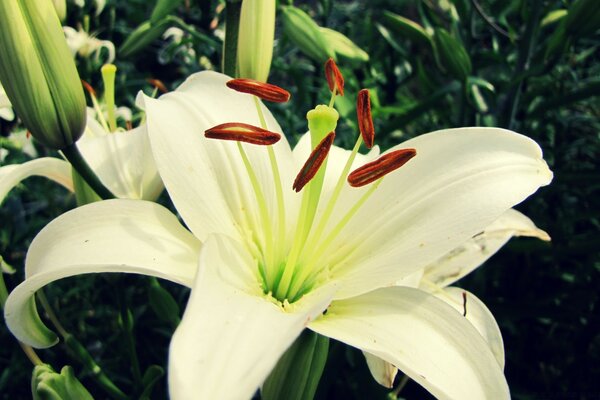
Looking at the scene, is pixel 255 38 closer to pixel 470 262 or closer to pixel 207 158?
pixel 207 158

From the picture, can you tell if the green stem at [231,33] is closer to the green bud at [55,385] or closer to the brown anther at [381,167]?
the brown anther at [381,167]

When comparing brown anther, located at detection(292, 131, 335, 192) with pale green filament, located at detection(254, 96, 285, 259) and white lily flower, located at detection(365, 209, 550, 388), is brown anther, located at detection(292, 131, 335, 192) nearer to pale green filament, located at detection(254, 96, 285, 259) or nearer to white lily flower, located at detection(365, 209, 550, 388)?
pale green filament, located at detection(254, 96, 285, 259)

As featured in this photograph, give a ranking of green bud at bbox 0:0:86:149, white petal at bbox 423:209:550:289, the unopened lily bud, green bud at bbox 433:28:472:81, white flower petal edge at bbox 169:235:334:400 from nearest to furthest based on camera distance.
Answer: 1. white flower petal edge at bbox 169:235:334:400
2. green bud at bbox 0:0:86:149
3. the unopened lily bud
4. white petal at bbox 423:209:550:289
5. green bud at bbox 433:28:472:81

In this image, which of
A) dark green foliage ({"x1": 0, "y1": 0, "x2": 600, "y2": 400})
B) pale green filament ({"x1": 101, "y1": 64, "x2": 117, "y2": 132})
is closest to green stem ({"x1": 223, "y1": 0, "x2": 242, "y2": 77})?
pale green filament ({"x1": 101, "y1": 64, "x2": 117, "y2": 132})

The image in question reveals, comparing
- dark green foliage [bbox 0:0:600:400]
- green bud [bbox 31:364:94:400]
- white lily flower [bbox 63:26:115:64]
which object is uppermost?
white lily flower [bbox 63:26:115:64]

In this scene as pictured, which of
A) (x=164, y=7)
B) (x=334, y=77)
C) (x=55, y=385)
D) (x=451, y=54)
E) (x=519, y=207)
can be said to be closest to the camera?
(x=55, y=385)

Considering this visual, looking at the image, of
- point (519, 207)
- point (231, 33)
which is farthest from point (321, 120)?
point (519, 207)

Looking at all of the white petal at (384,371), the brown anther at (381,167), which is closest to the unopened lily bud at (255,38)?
the brown anther at (381,167)

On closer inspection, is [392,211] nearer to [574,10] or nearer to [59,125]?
[59,125]
